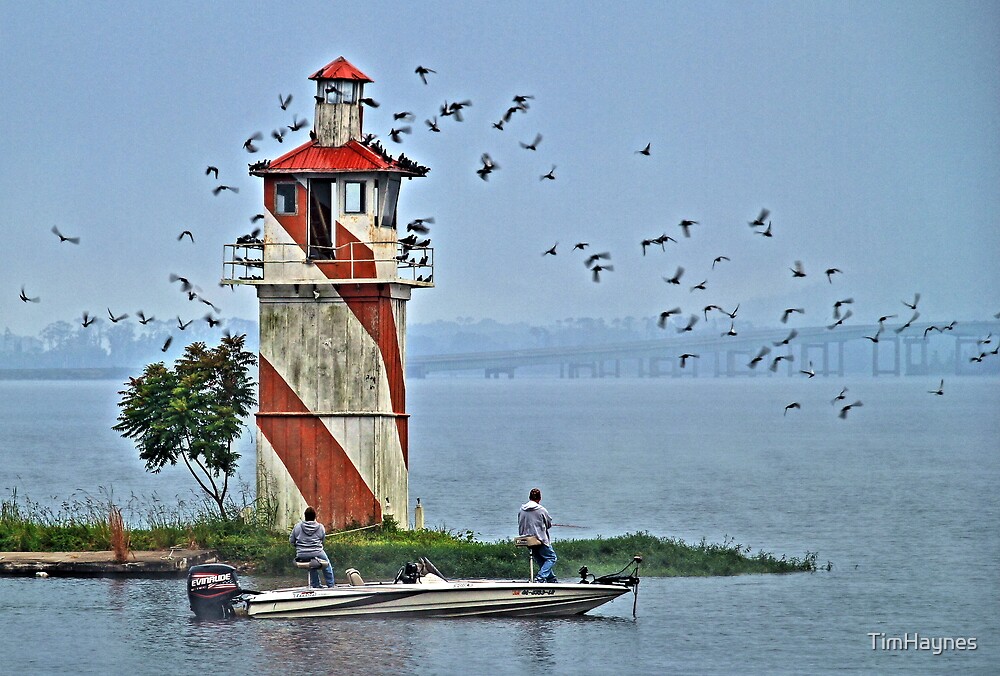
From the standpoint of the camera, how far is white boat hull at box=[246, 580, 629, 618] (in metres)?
30.1

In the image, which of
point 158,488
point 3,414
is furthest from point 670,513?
point 3,414

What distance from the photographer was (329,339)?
37.3 metres

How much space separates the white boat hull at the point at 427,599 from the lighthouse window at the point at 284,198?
10398 millimetres

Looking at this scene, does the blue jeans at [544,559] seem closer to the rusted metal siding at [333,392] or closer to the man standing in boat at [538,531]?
the man standing in boat at [538,531]

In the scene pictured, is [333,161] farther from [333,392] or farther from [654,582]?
[654,582]

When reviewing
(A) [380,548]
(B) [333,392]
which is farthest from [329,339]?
(A) [380,548]

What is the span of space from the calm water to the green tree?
533 centimetres

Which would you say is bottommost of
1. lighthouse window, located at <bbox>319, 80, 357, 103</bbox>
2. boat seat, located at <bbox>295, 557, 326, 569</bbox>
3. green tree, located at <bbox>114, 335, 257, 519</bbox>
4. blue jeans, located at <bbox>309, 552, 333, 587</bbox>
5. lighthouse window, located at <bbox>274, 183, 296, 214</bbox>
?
blue jeans, located at <bbox>309, 552, 333, 587</bbox>

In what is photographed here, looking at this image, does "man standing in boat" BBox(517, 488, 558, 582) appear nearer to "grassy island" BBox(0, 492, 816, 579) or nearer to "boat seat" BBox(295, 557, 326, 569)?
"boat seat" BBox(295, 557, 326, 569)

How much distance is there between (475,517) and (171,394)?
19000mm

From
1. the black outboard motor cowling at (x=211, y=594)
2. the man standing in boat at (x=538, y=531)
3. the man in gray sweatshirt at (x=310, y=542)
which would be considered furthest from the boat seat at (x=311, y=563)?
the man standing in boat at (x=538, y=531)

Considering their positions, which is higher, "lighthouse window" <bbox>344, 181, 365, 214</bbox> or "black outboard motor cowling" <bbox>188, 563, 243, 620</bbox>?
"lighthouse window" <bbox>344, 181, 365, 214</bbox>

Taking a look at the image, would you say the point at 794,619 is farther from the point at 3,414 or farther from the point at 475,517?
the point at 3,414

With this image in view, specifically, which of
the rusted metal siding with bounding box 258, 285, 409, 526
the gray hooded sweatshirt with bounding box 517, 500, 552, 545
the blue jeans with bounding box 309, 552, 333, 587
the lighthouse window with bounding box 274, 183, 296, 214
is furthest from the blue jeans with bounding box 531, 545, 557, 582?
the lighthouse window with bounding box 274, 183, 296, 214
